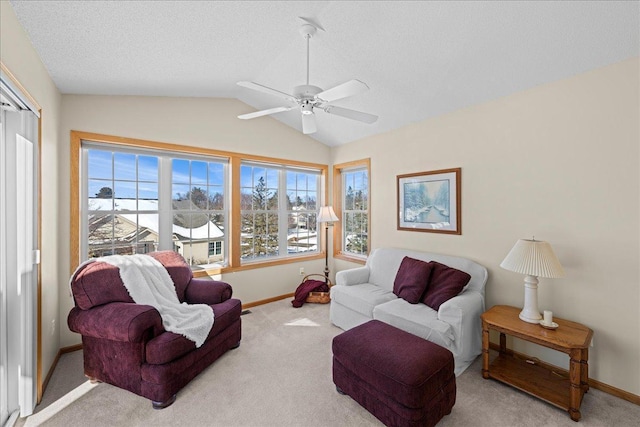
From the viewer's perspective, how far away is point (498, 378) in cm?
225

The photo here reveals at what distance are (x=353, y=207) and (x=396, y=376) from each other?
3.13 m

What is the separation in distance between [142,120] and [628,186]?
446 centimetres

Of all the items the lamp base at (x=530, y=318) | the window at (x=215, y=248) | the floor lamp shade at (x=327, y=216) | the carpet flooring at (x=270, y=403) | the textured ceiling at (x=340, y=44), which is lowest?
the carpet flooring at (x=270, y=403)

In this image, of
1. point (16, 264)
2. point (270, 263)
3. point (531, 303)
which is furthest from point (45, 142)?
point (531, 303)

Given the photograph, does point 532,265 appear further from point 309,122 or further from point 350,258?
point 350,258

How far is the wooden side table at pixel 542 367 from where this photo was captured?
1878mm

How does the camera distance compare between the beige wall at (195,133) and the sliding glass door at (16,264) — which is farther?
the beige wall at (195,133)

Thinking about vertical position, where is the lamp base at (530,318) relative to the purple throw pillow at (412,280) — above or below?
below

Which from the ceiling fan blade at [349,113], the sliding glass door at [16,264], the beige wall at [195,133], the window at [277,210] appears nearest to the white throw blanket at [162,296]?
the sliding glass door at [16,264]

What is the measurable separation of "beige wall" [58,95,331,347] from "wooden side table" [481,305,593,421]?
9.22ft

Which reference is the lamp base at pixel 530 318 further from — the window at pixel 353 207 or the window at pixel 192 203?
the window at pixel 192 203

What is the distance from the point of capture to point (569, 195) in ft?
7.69

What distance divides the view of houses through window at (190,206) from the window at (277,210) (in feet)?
0.05

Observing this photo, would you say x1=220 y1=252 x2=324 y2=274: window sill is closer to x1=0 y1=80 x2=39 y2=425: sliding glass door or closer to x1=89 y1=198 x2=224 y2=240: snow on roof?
x1=89 y1=198 x2=224 y2=240: snow on roof
